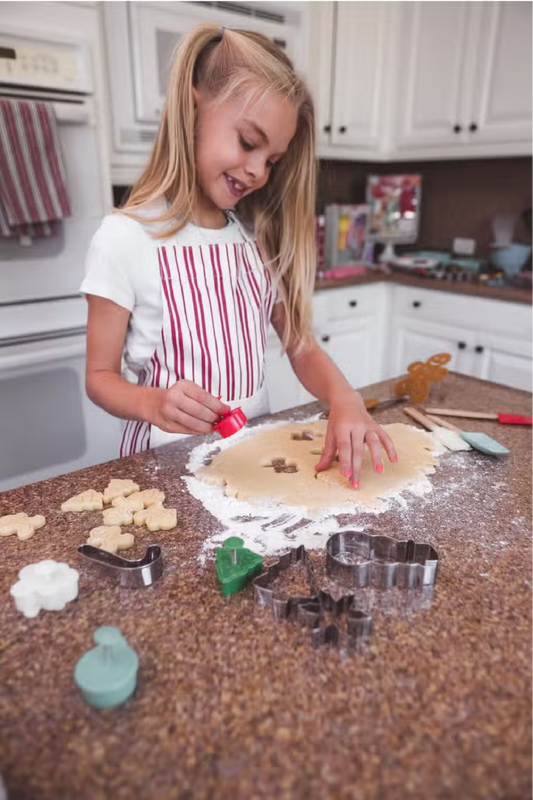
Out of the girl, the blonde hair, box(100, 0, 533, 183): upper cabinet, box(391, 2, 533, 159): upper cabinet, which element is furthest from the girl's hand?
box(391, 2, 533, 159): upper cabinet

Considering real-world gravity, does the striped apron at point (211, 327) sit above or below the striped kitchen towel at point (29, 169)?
below

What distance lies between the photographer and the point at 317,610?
20.6 inches

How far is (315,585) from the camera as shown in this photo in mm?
572

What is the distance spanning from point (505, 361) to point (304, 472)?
159 cm

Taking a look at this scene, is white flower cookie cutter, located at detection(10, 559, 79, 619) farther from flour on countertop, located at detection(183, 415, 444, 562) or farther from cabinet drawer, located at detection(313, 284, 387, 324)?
cabinet drawer, located at detection(313, 284, 387, 324)

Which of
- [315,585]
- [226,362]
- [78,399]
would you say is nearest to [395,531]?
[315,585]

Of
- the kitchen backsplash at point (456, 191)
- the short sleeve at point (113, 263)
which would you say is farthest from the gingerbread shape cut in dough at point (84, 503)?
the kitchen backsplash at point (456, 191)

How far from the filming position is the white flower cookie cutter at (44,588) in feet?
1.75

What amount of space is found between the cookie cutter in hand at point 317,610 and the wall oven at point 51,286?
130cm

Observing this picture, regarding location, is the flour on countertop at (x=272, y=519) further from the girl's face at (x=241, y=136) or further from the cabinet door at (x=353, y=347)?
the cabinet door at (x=353, y=347)

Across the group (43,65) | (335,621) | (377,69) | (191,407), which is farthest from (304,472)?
(377,69)

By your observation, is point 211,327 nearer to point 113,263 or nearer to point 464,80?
point 113,263

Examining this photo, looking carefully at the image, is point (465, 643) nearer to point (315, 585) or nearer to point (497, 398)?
point (315, 585)

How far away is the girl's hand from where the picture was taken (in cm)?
78
